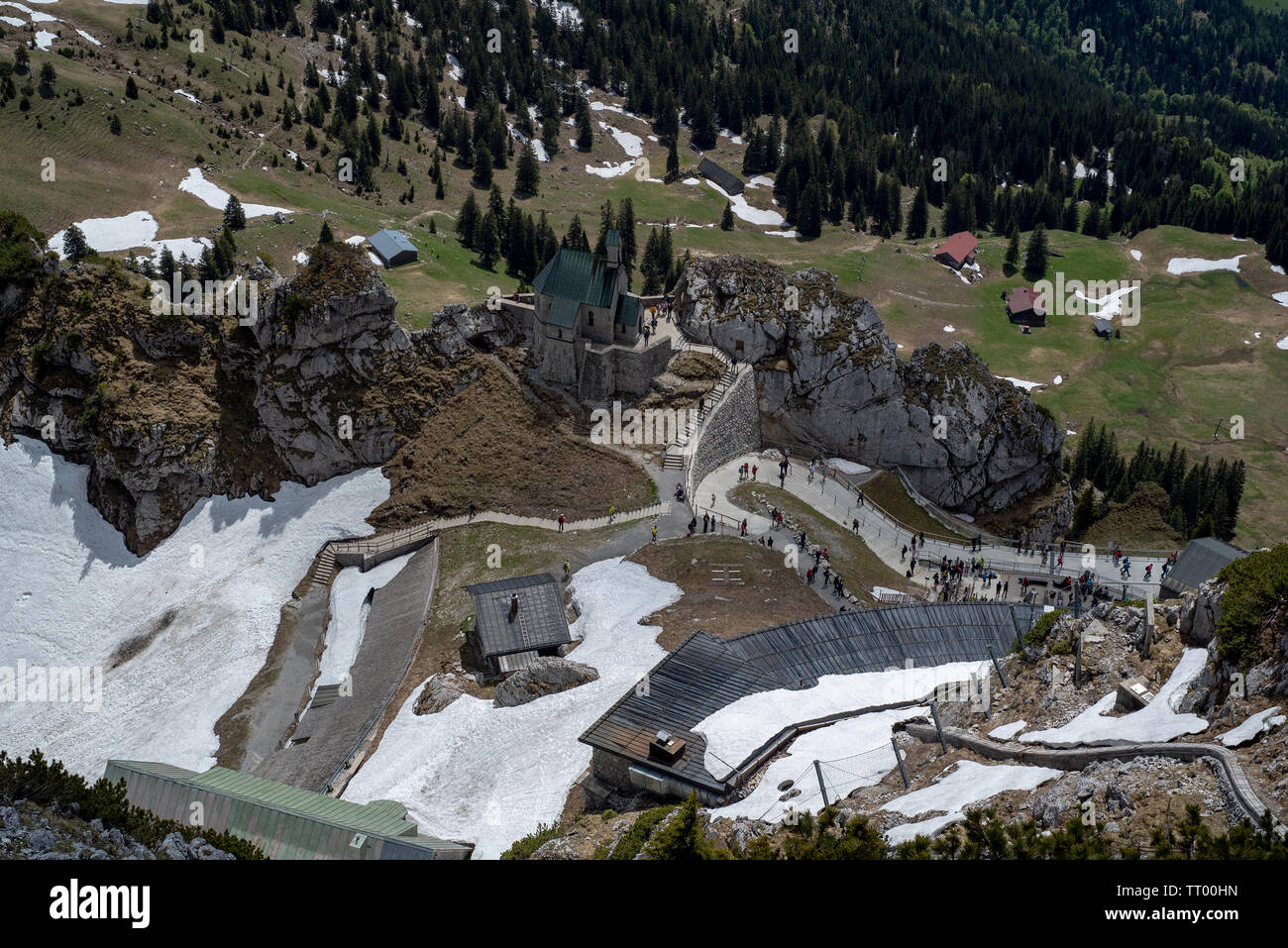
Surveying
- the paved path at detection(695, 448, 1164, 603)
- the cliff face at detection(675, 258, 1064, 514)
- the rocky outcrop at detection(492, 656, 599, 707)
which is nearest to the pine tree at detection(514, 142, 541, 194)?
the cliff face at detection(675, 258, 1064, 514)

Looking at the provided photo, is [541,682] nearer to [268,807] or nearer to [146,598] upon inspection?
[268,807]

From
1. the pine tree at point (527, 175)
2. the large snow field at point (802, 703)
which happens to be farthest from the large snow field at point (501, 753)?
the pine tree at point (527, 175)

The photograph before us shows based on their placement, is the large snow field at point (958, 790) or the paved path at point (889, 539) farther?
the paved path at point (889, 539)

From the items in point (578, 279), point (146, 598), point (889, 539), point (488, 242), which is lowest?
point (146, 598)

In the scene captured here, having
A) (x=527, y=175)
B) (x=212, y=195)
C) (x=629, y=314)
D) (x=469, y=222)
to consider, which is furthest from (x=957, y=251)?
(x=212, y=195)

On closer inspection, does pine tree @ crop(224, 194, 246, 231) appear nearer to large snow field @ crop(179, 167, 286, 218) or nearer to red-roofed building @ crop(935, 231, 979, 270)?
large snow field @ crop(179, 167, 286, 218)

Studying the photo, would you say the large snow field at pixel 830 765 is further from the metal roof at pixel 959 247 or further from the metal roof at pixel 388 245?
the metal roof at pixel 959 247
